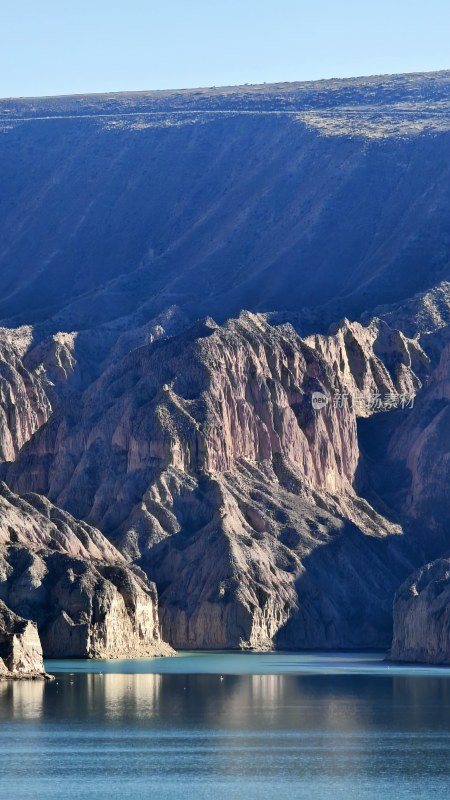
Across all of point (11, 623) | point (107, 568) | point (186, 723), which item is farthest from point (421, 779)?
point (107, 568)

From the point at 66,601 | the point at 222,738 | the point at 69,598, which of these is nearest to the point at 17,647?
the point at 69,598

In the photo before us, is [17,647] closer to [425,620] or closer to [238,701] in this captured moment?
[238,701]

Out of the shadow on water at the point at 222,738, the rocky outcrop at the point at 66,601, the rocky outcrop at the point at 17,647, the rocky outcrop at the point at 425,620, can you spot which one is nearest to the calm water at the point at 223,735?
the shadow on water at the point at 222,738

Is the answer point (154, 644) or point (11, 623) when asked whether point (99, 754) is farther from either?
point (154, 644)

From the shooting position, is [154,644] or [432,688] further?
[154,644]

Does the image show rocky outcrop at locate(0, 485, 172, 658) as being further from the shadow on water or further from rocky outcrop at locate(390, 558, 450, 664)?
rocky outcrop at locate(390, 558, 450, 664)

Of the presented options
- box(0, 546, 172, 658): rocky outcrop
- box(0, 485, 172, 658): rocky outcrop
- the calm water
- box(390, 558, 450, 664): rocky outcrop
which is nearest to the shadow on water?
the calm water
